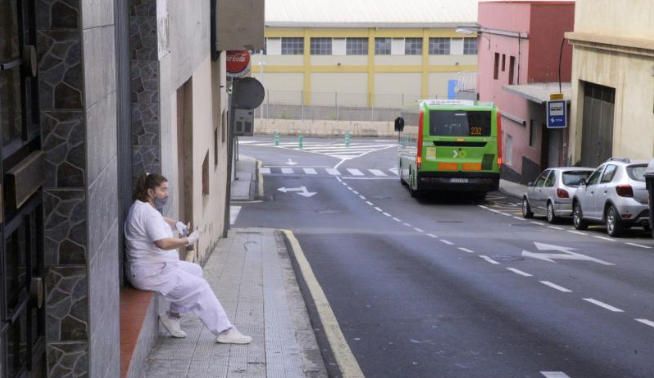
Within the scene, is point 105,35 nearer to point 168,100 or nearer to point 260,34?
point 168,100

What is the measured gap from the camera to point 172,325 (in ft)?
33.3

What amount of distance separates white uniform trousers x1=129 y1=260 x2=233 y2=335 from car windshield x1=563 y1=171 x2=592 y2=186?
22050 mm

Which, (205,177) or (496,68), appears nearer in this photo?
(205,177)

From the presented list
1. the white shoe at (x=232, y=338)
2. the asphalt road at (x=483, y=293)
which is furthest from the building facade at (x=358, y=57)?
the white shoe at (x=232, y=338)

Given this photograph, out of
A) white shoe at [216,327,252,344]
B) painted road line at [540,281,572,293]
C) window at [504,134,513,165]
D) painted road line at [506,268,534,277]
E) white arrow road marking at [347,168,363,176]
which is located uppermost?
white shoe at [216,327,252,344]

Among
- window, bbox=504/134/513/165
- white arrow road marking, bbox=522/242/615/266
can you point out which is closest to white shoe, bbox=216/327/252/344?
white arrow road marking, bbox=522/242/615/266

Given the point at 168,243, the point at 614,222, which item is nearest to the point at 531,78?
the point at 614,222

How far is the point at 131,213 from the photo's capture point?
9.16 m

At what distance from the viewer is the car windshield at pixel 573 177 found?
30.7 metres

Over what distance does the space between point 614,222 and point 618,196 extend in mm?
712

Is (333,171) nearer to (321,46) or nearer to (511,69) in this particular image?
(511,69)

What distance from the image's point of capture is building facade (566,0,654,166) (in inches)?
1294

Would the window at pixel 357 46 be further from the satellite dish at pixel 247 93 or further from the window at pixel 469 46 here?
the satellite dish at pixel 247 93

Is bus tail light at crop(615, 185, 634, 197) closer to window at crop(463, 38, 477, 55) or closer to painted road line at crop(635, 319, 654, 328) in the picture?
painted road line at crop(635, 319, 654, 328)
